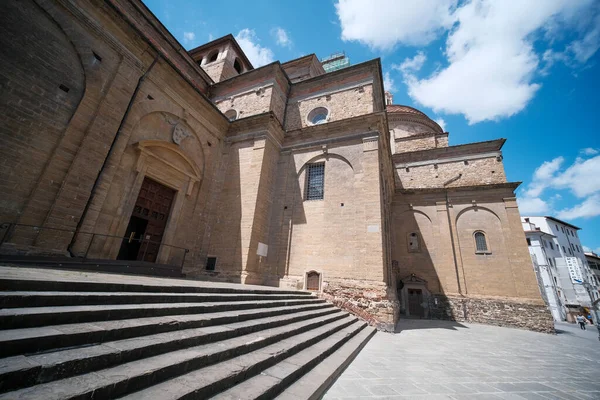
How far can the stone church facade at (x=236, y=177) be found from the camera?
6.68m

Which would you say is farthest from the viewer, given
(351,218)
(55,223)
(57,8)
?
(351,218)

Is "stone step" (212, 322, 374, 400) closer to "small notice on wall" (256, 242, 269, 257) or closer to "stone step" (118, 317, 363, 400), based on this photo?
"stone step" (118, 317, 363, 400)

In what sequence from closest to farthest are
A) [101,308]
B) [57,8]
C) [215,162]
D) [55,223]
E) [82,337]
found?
[82,337]
[101,308]
[55,223]
[57,8]
[215,162]

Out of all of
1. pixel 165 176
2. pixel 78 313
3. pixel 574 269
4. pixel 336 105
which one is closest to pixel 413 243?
pixel 336 105

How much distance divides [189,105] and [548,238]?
43769mm

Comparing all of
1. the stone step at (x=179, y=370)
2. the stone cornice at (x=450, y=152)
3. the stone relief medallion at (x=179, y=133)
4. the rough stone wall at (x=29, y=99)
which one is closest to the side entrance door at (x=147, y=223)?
the stone relief medallion at (x=179, y=133)

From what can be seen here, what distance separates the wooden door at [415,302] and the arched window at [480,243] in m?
4.78

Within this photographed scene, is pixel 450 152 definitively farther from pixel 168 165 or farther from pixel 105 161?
pixel 105 161

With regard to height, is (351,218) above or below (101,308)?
above

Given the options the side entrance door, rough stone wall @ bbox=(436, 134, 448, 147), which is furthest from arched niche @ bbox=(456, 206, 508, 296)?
the side entrance door

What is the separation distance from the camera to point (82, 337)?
2.44m

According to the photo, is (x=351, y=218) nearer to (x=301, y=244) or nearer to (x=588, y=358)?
(x=301, y=244)

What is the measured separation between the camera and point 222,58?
18359 mm

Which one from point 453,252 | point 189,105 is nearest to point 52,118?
point 189,105
